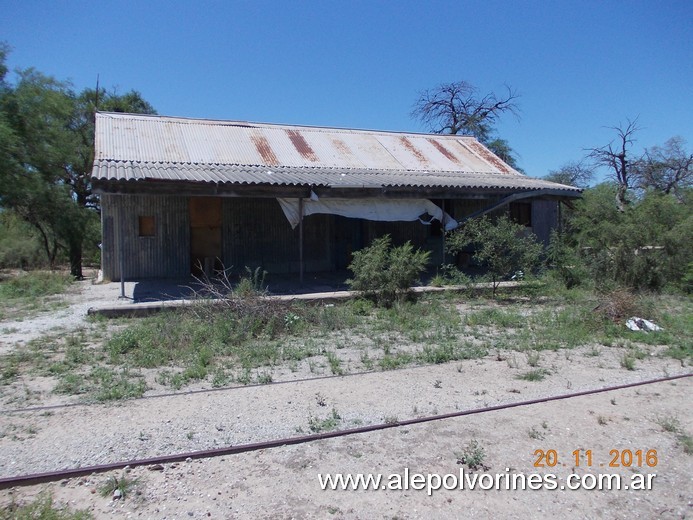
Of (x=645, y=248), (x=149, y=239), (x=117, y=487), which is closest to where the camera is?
(x=117, y=487)

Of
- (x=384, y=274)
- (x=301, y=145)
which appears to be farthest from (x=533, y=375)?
(x=301, y=145)

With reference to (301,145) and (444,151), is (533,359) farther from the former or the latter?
(444,151)

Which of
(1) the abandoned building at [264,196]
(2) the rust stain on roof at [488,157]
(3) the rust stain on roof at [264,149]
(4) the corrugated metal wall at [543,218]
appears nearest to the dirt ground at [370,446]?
(1) the abandoned building at [264,196]

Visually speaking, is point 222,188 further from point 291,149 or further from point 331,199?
point 291,149

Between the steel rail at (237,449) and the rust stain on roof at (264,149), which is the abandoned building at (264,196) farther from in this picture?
the steel rail at (237,449)

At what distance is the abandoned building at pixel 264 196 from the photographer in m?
12.7

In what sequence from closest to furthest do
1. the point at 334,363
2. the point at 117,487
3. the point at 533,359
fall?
1. the point at 117,487
2. the point at 334,363
3. the point at 533,359

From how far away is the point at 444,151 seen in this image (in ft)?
64.7

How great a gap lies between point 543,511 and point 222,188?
9.96m

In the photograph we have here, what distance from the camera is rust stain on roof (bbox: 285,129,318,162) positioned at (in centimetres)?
1658

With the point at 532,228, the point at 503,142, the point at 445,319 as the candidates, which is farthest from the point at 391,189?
the point at 503,142

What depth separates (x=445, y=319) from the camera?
31.6ft

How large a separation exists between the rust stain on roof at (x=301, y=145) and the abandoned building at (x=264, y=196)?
0.12 ft

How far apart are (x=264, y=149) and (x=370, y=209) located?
4.48 m
